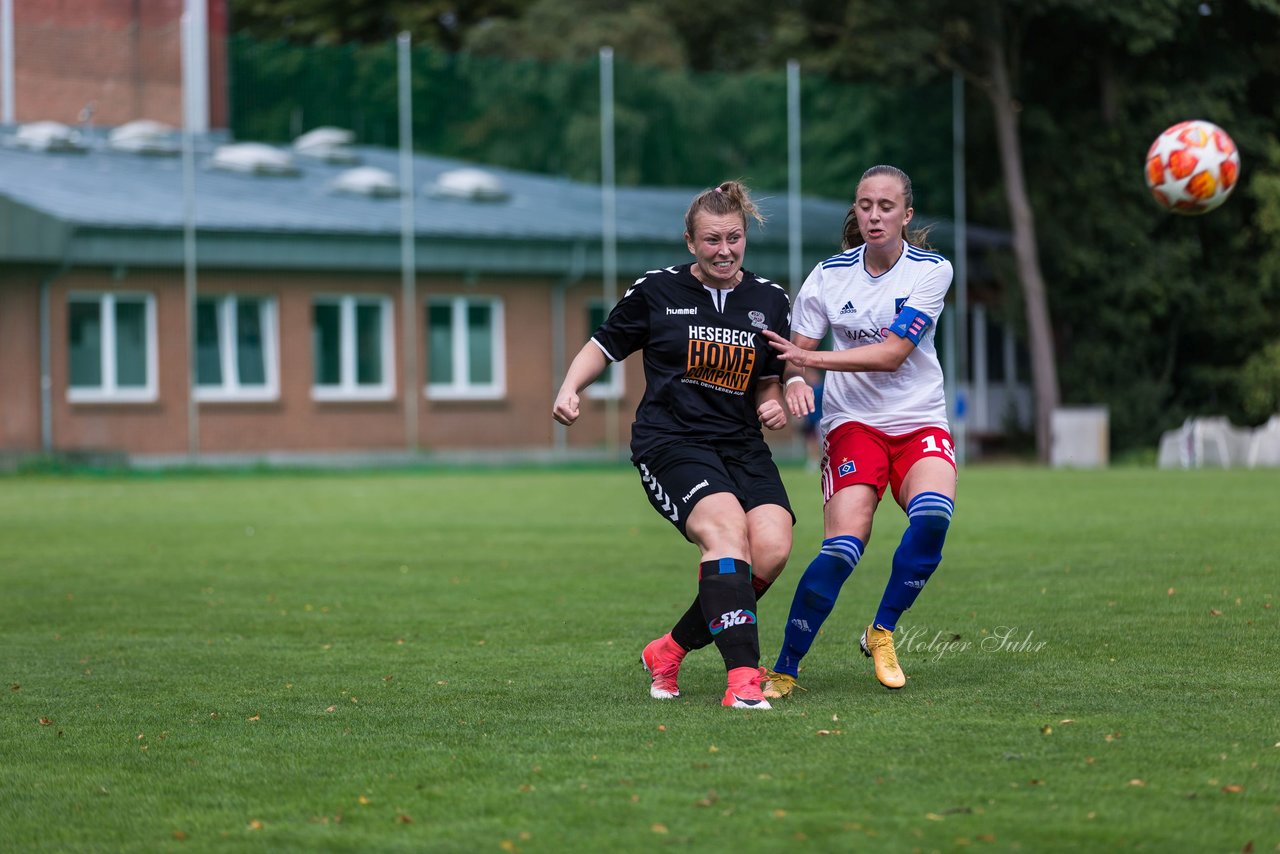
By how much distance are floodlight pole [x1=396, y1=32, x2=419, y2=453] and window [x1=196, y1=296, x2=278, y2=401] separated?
240 centimetres

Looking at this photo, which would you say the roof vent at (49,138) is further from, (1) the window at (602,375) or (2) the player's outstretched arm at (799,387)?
(2) the player's outstretched arm at (799,387)

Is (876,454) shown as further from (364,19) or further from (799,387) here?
(364,19)

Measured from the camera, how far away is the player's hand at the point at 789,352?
23.8 ft

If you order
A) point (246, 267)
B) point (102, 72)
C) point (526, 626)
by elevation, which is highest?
point (102, 72)

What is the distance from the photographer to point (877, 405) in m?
7.69

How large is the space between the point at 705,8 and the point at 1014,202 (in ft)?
27.9

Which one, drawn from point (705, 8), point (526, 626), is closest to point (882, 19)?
point (705, 8)

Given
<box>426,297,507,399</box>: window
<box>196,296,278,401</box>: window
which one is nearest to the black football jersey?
<box>196,296,278,401</box>: window

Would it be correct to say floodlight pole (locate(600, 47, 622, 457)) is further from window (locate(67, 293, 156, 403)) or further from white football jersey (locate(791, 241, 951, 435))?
white football jersey (locate(791, 241, 951, 435))

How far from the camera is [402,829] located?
5082mm

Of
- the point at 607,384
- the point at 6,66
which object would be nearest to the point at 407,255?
the point at 607,384

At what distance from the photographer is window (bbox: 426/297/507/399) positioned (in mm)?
35875

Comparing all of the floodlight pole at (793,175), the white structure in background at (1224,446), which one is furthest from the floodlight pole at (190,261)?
the white structure in background at (1224,446)

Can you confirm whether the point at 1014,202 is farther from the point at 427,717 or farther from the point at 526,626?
the point at 427,717
